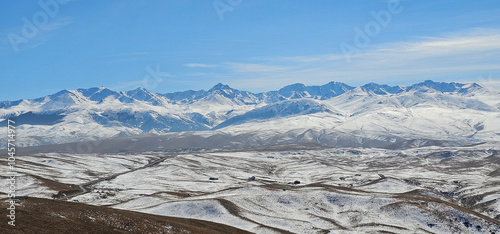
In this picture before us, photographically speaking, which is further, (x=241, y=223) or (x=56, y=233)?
(x=241, y=223)

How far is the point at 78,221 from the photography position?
56.4 m

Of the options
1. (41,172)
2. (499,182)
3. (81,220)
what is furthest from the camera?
(41,172)

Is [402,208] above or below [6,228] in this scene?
below

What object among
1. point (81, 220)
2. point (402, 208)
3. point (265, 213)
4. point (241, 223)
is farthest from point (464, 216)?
point (81, 220)

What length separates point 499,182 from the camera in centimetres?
16500

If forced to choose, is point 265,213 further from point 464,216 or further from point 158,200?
point 464,216

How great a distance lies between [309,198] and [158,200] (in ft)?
133

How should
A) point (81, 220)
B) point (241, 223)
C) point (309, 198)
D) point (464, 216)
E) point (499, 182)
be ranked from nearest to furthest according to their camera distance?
1. point (81, 220)
2. point (241, 223)
3. point (464, 216)
4. point (309, 198)
5. point (499, 182)

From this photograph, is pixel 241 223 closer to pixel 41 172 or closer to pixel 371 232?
pixel 371 232

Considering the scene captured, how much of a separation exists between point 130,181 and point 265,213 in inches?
3532

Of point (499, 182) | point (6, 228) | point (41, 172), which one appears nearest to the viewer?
point (6, 228)

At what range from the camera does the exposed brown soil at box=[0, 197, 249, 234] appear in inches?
2021

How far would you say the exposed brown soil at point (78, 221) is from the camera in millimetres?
51344

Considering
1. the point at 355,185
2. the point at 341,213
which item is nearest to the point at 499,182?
the point at 355,185
